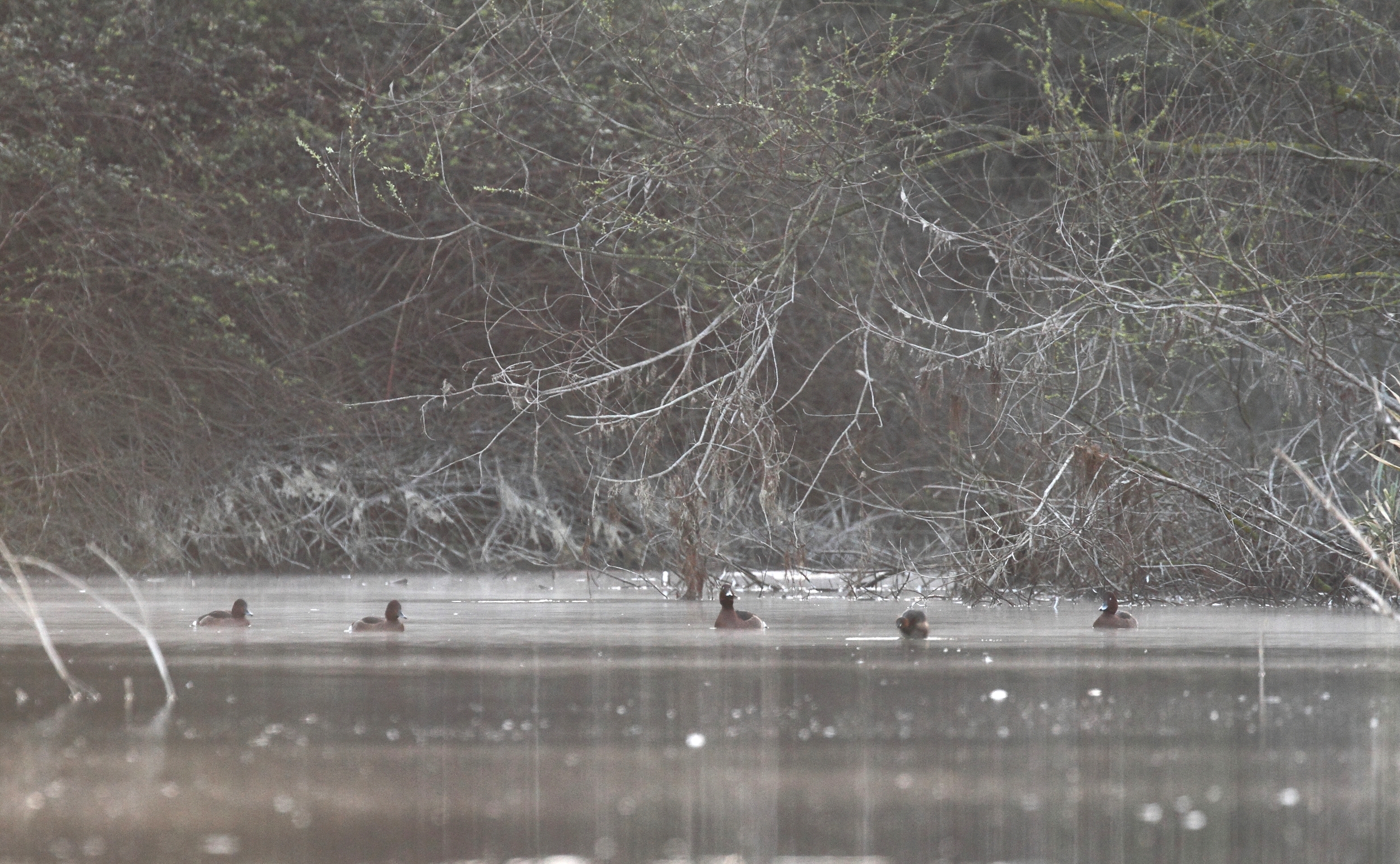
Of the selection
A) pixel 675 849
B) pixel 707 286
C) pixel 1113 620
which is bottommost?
pixel 675 849

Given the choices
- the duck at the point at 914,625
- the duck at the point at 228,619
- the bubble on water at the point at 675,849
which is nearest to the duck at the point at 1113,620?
the duck at the point at 914,625

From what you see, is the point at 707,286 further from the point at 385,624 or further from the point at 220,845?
the point at 220,845

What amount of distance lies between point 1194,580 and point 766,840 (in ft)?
31.4

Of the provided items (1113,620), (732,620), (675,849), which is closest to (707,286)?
(732,620)

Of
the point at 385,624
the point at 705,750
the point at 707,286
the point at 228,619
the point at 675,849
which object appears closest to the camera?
the point at 675,849

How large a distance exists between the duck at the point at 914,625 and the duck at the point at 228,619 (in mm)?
3275

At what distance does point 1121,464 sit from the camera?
37.3ft

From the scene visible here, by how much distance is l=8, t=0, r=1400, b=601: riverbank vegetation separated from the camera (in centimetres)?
1201

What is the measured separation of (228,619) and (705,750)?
5.72m

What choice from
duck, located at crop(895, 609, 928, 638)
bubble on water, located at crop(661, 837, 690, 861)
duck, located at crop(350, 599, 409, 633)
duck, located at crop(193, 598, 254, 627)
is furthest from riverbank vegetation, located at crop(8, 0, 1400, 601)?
bubble on water, located at crop(661, 837, 690, 861)

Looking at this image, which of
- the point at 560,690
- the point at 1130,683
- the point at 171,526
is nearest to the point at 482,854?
the point at 560,690

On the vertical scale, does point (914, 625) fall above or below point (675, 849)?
above

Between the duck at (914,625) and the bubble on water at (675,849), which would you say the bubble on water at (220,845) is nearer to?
the bubble on water at (675,849)

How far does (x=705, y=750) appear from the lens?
15.9 ft
